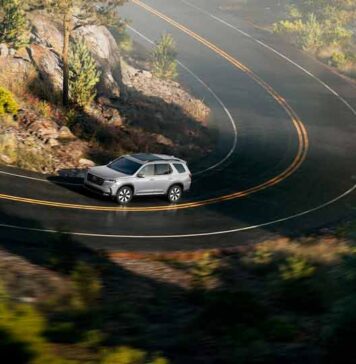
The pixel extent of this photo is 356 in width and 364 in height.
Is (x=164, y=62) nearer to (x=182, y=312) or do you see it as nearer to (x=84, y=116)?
(x=84, y=116)

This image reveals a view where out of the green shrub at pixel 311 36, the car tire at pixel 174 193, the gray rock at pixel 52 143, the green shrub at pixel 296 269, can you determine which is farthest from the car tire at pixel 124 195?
the green shrub at pixel 311 36

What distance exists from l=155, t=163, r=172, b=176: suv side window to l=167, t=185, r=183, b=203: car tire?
69 centimetres

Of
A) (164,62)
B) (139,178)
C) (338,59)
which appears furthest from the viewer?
(338,59)

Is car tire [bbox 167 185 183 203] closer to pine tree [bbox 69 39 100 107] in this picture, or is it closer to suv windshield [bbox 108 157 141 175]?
suv windshield [bbox 108 157 141 175]

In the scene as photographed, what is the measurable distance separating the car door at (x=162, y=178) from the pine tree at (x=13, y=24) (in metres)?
12.4

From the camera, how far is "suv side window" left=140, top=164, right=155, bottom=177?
1109 inches

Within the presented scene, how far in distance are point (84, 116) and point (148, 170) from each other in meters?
9.11

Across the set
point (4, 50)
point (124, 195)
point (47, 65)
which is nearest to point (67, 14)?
point (47, 65)

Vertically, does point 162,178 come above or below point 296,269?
above

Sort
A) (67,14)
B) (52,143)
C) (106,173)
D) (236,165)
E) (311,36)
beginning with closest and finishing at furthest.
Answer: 1. (106,173)
2. (52,143)
3. (67,14)
4. (236,165)
5. (311,36)

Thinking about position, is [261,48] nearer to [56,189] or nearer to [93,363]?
[56,189]

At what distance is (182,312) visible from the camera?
45.4 feet

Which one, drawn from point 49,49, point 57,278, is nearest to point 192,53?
point 49,49

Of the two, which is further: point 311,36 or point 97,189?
point 311,36
